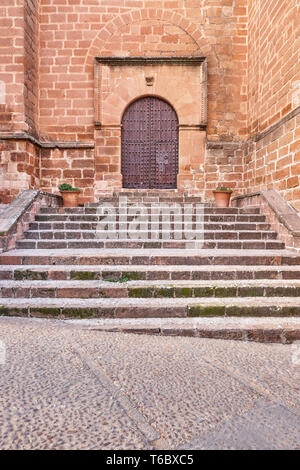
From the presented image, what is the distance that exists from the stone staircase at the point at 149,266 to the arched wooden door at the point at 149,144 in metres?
3.01

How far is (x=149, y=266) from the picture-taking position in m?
4.59

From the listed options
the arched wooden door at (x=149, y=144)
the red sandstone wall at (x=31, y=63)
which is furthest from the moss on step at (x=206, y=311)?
the red sandstone wall at (x=31, y=63)

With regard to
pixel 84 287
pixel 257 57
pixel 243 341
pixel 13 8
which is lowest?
pixel 243 341

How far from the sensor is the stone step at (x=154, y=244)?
546cm

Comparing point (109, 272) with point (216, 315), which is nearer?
point (216, 315)

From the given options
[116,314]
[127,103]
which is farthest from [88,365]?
[127,103]

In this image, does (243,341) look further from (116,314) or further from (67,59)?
(67,59)

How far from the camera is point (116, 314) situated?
11.9 feet

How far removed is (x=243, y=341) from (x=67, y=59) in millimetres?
9197

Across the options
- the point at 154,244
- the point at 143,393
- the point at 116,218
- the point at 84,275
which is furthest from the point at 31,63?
the point at 143,393

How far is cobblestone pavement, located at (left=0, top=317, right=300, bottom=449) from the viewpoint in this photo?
164 centimetres

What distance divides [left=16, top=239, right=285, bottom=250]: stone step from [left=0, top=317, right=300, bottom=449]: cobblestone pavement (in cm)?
249

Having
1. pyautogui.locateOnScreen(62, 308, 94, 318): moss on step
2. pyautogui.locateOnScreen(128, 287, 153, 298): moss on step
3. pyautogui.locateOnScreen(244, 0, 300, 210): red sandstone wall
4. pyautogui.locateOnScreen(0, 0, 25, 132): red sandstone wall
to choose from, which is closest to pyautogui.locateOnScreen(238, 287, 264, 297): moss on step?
pyautogui.locateOnScreen(128, 287, 153, 298): moss on step

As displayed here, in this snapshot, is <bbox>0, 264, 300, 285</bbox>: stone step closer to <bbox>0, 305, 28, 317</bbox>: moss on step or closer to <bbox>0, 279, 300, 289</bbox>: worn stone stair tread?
<bbox>0, 279, 300, 289</bbox>: worn stone stair tread
